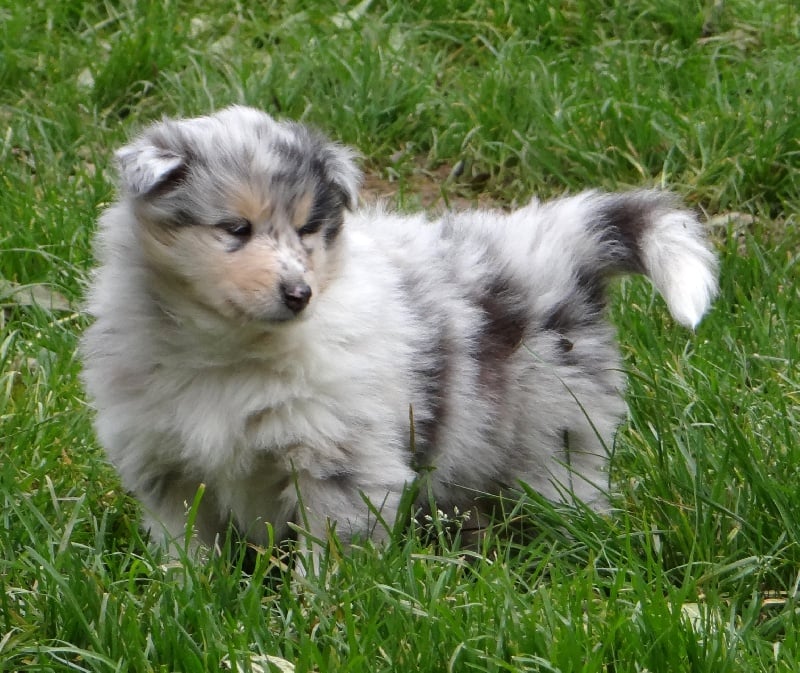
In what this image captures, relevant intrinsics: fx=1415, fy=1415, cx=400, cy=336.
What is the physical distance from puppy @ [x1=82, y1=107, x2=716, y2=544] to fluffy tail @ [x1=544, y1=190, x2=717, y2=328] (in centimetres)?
1

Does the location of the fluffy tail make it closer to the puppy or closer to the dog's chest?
the puppy

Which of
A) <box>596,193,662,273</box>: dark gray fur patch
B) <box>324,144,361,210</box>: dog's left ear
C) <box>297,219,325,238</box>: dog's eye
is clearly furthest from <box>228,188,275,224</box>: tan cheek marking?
<box>596,193,662,273</box>: dark gray fur patch

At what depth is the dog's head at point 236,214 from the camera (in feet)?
12.0

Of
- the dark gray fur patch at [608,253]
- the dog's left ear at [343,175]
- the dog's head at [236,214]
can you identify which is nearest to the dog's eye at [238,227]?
the dog's head at [236,214]

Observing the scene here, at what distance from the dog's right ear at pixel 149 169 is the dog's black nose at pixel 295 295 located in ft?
1.51

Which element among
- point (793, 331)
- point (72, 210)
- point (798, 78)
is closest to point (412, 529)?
point (793, 331)

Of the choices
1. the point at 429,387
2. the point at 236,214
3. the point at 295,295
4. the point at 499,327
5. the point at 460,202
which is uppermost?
the point at 236,214

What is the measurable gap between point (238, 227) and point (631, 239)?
1317mm

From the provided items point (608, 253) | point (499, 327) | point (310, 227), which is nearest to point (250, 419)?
point (310, 227)

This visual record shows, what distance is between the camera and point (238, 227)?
12.1 feet

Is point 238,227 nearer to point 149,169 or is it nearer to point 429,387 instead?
point 149,169

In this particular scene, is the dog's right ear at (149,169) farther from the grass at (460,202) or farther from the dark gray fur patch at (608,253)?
the dark gray fur patch at (608,253)

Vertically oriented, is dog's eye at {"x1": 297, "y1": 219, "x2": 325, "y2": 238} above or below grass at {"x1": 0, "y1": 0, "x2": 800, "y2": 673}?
above

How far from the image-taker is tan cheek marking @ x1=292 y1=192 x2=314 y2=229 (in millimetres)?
3762
